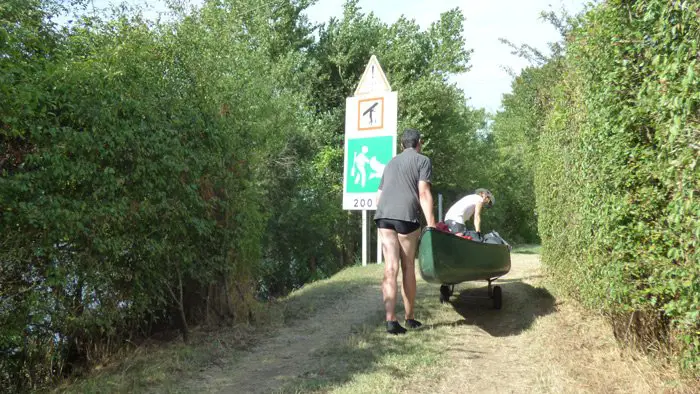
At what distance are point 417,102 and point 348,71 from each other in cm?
354

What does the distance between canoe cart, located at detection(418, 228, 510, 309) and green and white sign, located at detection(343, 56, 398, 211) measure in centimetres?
Answer: 385

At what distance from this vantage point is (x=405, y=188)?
643cm

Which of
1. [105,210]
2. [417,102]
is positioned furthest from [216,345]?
[417,102]

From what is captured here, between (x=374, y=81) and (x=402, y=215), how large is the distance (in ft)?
18.8

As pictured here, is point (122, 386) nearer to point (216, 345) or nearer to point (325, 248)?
point (216, 345)

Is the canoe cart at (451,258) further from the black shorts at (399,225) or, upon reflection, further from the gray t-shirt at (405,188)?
the gray t-shirt at (405,188)

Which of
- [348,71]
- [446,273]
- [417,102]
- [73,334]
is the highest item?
[348,71]

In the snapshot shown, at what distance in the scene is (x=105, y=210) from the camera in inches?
197

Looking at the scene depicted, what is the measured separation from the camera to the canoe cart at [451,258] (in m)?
6.70

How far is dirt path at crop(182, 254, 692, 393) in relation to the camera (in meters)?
4.86

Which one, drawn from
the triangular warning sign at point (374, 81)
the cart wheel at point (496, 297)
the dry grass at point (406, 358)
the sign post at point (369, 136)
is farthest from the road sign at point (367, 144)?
the dry grass at point (406, 358)

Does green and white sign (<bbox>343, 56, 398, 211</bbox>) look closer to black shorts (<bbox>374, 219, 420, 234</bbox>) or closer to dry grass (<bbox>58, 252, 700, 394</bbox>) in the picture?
dry grass (<bbox>58, 252, 700, 394</bbox>)

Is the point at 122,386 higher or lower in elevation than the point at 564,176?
lower

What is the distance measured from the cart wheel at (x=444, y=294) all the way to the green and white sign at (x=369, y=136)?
3193 millimetres
